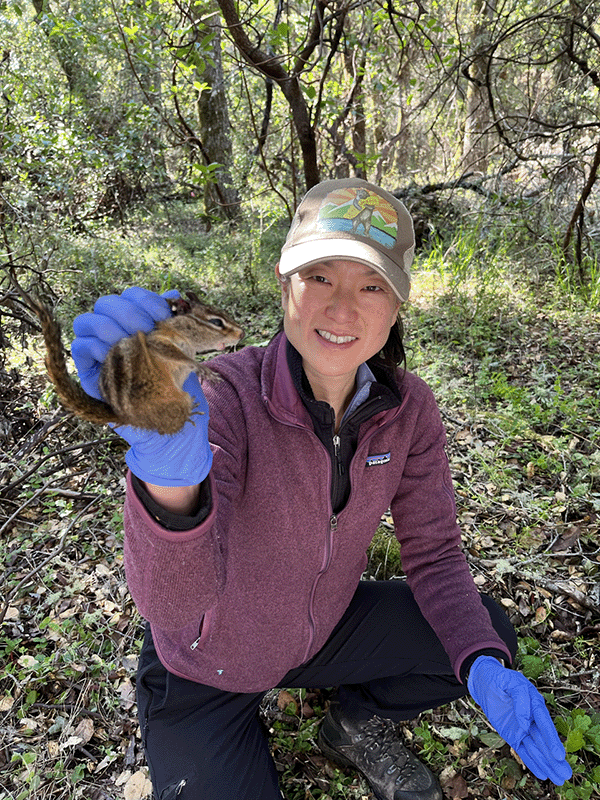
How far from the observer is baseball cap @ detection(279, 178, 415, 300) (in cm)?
154

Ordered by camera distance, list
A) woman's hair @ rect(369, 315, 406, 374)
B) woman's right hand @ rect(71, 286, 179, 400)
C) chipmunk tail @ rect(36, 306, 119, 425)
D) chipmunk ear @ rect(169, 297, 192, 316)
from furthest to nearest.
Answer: woman's hair @ rect(369, 315, 406, 374), chipmunk ear @ rect(169, 297, 192, 316), woman's right hand @ rect(71, 286, 179, 400), chipmunk tail @ rect(36, 306, 119, 425)

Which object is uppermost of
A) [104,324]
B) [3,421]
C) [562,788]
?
[104,324]

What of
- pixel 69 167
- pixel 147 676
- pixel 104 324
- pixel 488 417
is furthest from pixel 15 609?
pixel 69 167

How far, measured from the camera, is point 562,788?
5.67 ft

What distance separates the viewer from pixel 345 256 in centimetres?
151

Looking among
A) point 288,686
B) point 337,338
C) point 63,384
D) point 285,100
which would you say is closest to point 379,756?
point 288,686

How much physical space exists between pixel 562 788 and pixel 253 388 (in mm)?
1750

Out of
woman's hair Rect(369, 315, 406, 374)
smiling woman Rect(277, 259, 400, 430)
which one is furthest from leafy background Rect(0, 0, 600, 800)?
smiling woman Rect(277, 259, 400, 430)

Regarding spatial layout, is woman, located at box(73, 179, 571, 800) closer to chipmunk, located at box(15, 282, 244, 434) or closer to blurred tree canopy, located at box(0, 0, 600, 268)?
chipmunk, located at box(15, 282, 244, 434)

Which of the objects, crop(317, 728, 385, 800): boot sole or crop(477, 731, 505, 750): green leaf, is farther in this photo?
crop(317, 728, 385, 800): boot sole

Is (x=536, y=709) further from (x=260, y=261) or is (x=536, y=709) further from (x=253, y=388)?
(x=260, y=261)

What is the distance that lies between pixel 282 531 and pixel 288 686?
30.2 inches

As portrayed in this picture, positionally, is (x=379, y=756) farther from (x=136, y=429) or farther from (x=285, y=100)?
(x=285, y=100)

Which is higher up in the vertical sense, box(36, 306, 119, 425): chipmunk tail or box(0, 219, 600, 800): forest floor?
box(36, 306, 119, 425): chipmunk tail
